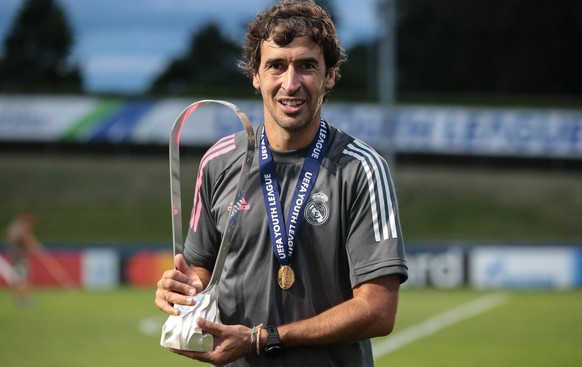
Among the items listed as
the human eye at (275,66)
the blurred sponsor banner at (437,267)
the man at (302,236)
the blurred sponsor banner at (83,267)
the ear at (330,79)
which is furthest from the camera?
the blurred sponsor banner at (83,267)

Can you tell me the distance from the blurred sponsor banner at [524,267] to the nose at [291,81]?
24.2 meters

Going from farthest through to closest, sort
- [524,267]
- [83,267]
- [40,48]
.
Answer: [40,48] → [83,267] → [524,267]

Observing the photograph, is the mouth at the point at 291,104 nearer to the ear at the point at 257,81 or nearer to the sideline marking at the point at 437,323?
the ear at the point at 257,81

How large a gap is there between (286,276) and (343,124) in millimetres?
37812

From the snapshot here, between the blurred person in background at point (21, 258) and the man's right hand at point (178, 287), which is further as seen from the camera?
the blurred person in background at point (21, 258)

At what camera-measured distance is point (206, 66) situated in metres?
67.8

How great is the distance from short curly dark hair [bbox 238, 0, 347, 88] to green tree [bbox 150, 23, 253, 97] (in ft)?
173

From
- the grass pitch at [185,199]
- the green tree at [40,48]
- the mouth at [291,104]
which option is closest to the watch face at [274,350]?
the mouth at [291,104]

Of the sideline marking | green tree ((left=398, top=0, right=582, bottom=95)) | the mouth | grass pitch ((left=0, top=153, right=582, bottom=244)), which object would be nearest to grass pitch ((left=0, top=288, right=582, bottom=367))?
the sideline marking

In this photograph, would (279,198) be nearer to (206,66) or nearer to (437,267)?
(437,267)

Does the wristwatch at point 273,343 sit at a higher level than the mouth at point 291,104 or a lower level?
lower

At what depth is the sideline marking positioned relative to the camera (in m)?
15.9

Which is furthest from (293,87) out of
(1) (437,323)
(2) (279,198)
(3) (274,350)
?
(1) (437,323)

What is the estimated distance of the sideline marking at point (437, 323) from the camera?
15.9 metres
